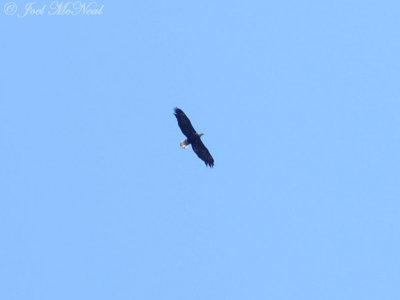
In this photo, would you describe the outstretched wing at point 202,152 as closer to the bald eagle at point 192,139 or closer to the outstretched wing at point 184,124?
the bald eagle at point 192,139

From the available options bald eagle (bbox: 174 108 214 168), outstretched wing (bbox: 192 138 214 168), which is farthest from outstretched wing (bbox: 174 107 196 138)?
outstretched wing (bbox: 192 138 214 168)

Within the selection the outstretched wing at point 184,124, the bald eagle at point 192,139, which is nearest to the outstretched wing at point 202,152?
the bald eagle at point 192,139

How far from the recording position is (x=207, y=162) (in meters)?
64.6

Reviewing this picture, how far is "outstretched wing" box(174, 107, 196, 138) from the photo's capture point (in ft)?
205

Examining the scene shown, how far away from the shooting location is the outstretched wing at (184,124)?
205 feet

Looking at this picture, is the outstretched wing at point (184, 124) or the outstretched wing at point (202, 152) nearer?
the outstretched wing at point (184, 124)

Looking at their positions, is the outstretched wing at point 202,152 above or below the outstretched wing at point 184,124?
below

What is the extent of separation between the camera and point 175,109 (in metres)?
62.3

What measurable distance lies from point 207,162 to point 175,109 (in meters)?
3.62

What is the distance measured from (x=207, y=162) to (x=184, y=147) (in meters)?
1.57

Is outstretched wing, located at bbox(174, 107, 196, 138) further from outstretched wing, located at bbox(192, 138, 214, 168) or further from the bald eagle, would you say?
outstretched wing, located at bbox(192, 138, 214, 168)

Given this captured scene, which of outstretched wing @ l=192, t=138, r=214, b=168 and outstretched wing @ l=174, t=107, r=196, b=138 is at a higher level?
outstretched wing @ l=174, t=107, r=196, b=138

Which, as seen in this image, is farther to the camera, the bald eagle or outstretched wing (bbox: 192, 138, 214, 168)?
outstretched wing (bbox: 192, 138, 214, 168)

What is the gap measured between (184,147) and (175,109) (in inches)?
87.4
